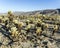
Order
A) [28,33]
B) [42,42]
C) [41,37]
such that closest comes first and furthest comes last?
[42,42] → [41,37] → [28,33]

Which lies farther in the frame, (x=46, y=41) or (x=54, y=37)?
(x=54, y=37)

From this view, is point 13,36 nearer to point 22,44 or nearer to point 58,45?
point 22,44

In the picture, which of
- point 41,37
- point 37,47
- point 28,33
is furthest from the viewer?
point 28,33

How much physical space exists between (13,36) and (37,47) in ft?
10.4

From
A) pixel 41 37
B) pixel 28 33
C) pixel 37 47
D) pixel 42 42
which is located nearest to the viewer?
pixel 37 47

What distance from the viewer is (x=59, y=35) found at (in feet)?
74.8

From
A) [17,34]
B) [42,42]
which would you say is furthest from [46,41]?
[17,34]

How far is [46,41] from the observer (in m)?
19.7

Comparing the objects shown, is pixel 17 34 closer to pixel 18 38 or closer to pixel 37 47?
pixel 18 38

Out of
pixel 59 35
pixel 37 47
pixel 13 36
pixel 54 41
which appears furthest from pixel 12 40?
pixel 59 35

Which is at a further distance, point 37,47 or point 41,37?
point 41,37

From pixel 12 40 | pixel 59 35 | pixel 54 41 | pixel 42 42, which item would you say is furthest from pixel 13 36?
pixel 59 35

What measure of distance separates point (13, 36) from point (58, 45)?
15.8 ft

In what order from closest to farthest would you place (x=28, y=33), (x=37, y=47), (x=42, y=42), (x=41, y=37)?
(x=37, y=47) < (x=42, y=42) < (x=41, y=37) < (x=28, y=33)
